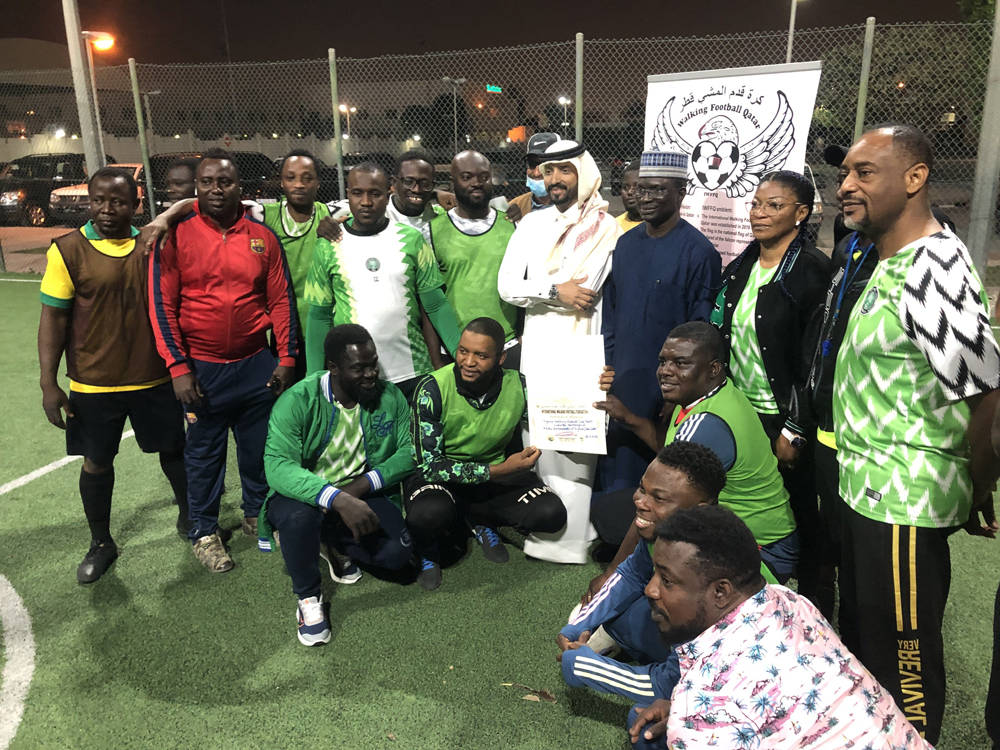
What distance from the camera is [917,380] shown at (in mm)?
2117

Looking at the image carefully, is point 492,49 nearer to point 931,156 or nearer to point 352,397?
point 352,397

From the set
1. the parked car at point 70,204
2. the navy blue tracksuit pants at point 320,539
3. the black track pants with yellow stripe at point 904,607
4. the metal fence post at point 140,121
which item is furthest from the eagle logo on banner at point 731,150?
the parked car at point 70,204

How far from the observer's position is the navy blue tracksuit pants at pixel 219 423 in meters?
3.96

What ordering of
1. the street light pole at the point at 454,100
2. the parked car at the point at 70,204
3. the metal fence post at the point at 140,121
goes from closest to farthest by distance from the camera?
the street light pole at the point at 454,100, the metal fence post at the point at 140,121, the parked car at the point at 70,204

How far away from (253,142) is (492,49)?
392 inches

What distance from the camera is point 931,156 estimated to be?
7.02 ft

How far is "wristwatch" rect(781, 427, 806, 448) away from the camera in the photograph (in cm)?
307

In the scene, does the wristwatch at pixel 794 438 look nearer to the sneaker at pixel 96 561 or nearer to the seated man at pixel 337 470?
the seated man at pixel 337 470

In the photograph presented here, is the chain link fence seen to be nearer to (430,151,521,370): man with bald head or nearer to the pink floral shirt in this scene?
(430,151,521,370): man with bald head

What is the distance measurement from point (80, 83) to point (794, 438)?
36.4 ft

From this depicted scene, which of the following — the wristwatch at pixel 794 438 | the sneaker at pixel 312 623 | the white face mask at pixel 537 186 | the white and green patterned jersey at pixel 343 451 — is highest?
the white face mask at pixel 537 186

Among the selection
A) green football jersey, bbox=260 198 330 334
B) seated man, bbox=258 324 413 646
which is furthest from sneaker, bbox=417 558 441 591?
green football jersey, bbox=260 198 330 334

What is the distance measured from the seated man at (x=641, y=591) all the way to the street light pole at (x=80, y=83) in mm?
10423

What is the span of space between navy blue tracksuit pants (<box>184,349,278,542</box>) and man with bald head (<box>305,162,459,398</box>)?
0.33 meters
